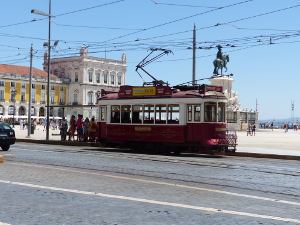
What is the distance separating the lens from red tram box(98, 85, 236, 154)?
66.7ft

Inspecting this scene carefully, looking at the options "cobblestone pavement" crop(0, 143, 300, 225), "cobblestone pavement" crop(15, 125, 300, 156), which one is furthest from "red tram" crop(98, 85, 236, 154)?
"cobblestone pavement" crop(0, 143, 300, 225)

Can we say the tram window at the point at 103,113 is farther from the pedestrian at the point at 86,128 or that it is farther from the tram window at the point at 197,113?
the tram window at the point at 197,113

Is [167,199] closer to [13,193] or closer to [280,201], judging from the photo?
[280,201]

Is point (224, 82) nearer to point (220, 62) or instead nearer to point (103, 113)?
point (220, 62)

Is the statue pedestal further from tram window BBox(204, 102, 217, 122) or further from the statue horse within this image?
tram window BBox(204, 102, 217, 122)

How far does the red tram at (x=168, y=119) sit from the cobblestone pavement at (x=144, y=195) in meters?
6.28

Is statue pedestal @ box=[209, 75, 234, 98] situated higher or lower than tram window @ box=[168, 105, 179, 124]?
higher

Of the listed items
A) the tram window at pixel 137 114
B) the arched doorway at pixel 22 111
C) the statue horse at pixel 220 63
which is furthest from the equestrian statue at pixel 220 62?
the arched doorway at pixel 22 111

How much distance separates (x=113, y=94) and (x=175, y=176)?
11952 millimetres

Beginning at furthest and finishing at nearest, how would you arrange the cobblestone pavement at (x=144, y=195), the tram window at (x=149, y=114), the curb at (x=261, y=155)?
the tram window at (x=149, y=114) → the curb at (x=261, y=155) → the cobblestone pavement at (x=144, y=195)

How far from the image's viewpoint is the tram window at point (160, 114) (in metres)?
21.3

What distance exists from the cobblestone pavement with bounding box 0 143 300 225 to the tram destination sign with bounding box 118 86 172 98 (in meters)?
7.40

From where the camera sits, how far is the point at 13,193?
890cm

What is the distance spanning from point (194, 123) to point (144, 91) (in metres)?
2.86
